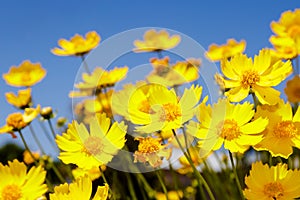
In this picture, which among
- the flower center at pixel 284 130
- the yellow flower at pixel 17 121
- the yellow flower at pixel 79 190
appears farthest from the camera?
the yellow flower at pixel 17 121

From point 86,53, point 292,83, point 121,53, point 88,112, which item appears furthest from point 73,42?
point 292,83

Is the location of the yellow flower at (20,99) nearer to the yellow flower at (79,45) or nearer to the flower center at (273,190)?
the yellow flower at (79,45)

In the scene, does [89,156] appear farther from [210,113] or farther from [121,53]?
[121,53]

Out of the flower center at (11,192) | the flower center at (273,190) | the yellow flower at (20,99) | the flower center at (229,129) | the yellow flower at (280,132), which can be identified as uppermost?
the yellow flower at (20,99)

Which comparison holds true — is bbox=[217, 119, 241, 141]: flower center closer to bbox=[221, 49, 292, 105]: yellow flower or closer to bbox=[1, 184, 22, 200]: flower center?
bbox=[221, 49, 292, 105]: yellow flower

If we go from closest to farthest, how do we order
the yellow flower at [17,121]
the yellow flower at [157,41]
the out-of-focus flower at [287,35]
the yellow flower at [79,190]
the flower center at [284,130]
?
1. the yellow flower at [79,190]
2. the flower center at [284,130]
3. the yellow flower at [17,121]
4. the out-of-focus flower at [287,35]
5. the yellow flower at [157,41]

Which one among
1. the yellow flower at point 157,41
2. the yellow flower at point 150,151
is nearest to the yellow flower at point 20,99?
the yellow flower at point 157,41

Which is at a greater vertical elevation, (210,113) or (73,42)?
(73,42)
